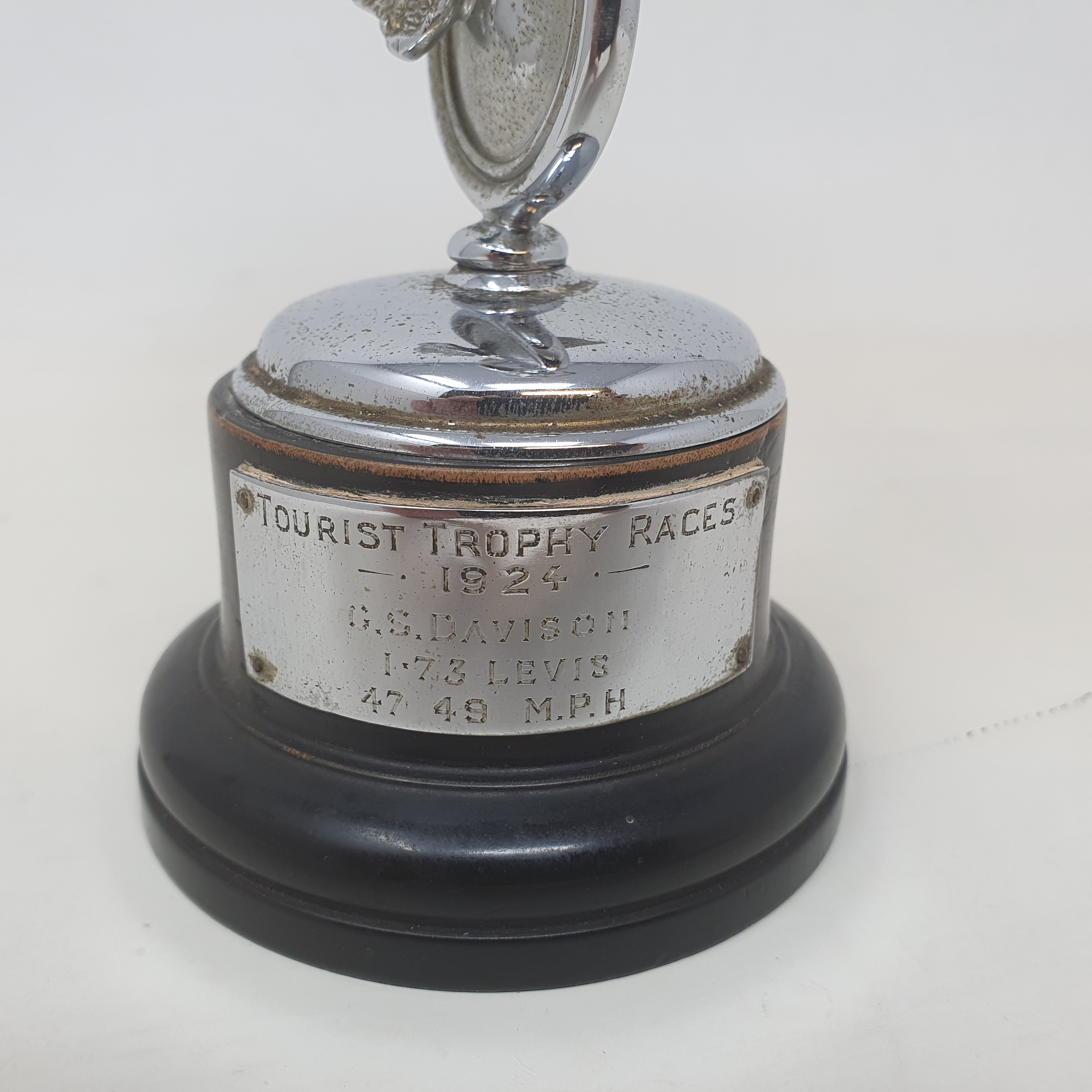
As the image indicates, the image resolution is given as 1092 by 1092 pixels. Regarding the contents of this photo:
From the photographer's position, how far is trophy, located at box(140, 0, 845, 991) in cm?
93

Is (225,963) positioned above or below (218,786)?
below

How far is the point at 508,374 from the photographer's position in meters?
0.92

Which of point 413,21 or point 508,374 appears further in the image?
point 413,21

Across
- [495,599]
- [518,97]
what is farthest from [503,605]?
[518,97]

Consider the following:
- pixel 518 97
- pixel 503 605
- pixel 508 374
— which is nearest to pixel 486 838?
pixel 503 605

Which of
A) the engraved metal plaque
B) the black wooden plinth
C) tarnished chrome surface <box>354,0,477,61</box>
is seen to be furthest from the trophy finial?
the black wooden plinth

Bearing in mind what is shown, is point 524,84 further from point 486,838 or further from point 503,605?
point 486,838

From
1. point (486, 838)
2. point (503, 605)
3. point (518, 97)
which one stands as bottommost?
point (486, 838)

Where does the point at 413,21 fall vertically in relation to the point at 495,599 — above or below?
above

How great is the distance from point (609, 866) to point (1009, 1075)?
0.36 meters

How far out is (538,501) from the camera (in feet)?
3.02

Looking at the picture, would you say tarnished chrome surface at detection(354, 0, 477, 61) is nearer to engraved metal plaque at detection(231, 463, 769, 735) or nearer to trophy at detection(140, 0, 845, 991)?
trophy at detection(140, 0, 845, 991)

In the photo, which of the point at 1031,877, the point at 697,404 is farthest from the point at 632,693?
the point at 1031,877

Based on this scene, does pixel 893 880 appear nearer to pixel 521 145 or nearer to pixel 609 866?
pixel 609 866
